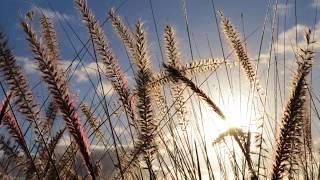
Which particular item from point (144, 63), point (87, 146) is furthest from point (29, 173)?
point (87, 146)

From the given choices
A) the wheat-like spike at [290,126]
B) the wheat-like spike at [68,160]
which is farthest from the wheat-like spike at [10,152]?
the wheat-like spike at [290,126]

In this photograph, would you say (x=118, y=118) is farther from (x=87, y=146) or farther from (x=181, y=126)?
(x=87, y=146)

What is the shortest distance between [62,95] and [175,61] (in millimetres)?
1382

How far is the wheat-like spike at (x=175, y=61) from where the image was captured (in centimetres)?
274

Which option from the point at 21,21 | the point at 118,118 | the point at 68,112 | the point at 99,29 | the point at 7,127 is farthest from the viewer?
the point at 118,118

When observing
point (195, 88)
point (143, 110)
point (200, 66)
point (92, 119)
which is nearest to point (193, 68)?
point (200, 66)

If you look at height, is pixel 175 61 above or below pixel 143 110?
above

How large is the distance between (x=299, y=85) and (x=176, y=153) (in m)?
1.98

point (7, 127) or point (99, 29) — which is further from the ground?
point (99, 29)

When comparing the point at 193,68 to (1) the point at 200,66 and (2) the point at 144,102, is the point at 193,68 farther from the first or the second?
(2) the point at 144,102

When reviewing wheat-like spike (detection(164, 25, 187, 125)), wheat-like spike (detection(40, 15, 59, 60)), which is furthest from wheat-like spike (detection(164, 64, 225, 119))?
wheat-like spike (detection(40, 15, 59, 60))

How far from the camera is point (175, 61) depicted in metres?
2.72

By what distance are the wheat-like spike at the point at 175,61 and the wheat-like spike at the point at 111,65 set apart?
0.95 ft

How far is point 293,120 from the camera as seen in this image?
4.78 feet
